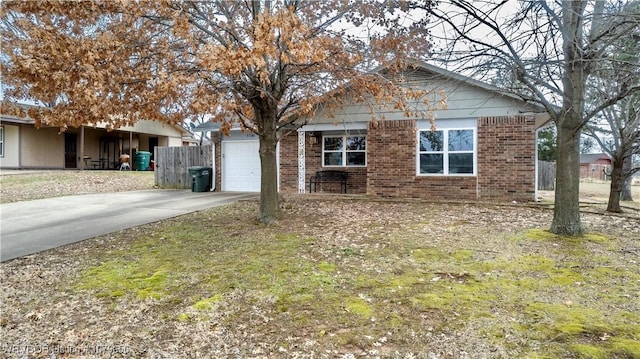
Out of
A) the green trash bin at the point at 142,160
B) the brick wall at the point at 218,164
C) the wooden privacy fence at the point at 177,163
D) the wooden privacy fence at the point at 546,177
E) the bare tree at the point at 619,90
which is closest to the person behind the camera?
the bare tree at the point at 619,90

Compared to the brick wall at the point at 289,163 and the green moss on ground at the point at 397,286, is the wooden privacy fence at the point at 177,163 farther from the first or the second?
the green moss on ground at the point at 397,286

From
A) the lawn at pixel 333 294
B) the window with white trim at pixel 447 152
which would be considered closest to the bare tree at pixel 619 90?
the lawn at pixel 333 294

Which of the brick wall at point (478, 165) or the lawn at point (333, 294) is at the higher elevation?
the brick wall at point (478, 165)

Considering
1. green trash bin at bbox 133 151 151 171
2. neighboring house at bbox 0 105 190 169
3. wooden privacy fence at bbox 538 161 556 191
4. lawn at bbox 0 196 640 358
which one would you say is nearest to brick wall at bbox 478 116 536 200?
lawn at bbox 0 196 640 358

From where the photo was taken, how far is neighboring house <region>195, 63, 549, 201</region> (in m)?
11.2

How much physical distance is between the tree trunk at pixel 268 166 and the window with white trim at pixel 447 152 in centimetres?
595

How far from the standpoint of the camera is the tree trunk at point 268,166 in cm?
784

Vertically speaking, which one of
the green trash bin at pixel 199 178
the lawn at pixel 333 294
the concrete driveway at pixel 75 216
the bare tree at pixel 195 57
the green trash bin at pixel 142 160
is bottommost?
the lawn at pixel 333 294

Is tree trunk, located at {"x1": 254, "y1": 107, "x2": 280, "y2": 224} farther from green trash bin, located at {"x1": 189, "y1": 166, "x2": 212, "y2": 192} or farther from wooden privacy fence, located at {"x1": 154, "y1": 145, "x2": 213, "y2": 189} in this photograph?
wooden privacy fence, located at {"x1": 154, "y1": 145, "x2": 213, "y2": 189}

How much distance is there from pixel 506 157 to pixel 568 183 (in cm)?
497

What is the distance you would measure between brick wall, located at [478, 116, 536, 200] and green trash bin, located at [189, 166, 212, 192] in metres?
9.85

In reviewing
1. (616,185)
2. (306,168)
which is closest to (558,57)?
(616,185)

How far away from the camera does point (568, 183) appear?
6609 millimetres

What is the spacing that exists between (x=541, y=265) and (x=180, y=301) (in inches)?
181
